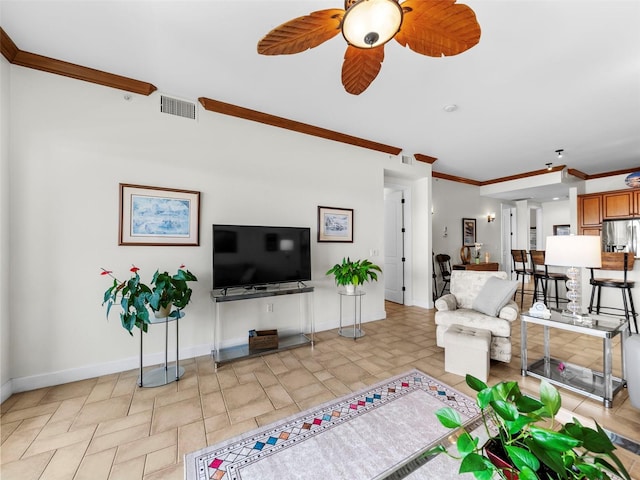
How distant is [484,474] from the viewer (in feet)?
2.19

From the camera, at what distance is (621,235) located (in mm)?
5352

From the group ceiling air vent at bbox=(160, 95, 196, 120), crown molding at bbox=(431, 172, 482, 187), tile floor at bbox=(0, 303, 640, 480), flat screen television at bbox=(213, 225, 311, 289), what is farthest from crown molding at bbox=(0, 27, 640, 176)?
tile floor at bbox=(0, 303, 640, 480)

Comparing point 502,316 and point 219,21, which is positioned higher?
point 219,21

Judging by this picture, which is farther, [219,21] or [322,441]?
[219,21]

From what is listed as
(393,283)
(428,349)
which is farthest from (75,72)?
(393,283)

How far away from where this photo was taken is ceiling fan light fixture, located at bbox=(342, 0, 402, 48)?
1275mm

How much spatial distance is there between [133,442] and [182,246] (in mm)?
1769

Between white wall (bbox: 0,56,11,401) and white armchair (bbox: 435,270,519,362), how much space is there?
4.07 meters

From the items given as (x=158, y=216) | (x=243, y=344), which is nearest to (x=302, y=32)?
(x=158, y=216)

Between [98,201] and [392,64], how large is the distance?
3.05 meters

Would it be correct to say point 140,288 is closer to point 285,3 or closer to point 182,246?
point 182,246

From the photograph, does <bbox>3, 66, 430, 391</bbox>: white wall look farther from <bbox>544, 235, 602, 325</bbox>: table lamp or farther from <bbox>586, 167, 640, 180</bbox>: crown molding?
<bbox>586, 167, 640, 180</bbox>: crown molding

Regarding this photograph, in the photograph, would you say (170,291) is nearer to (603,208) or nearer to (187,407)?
(187,407)

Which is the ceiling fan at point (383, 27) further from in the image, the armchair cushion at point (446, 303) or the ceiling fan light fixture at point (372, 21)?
the armchair cushion at point (446, 303)
